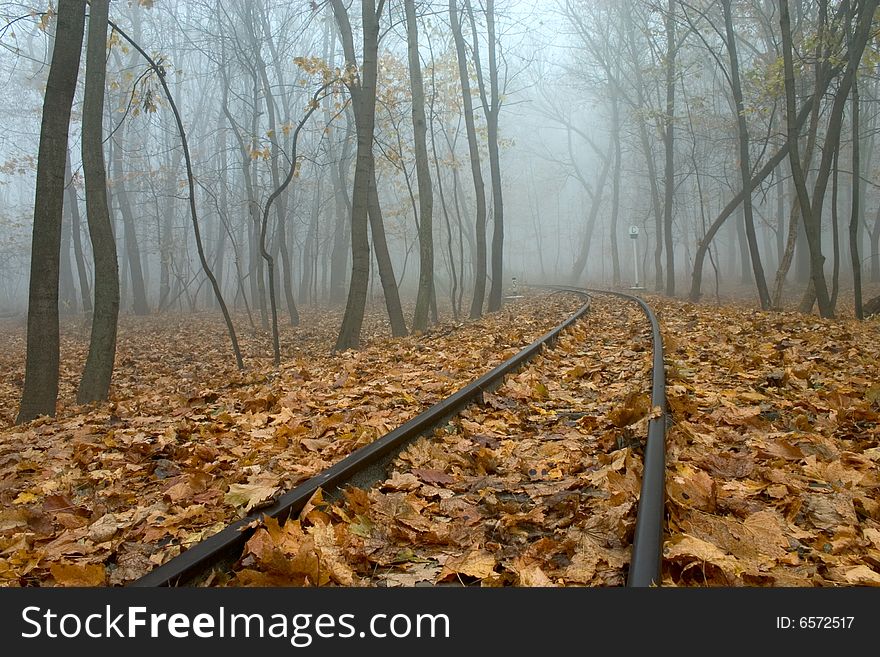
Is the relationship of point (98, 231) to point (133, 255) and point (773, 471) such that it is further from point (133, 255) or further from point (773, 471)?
point (133, 255)

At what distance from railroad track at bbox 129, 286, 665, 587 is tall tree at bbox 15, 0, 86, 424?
4.88 meters

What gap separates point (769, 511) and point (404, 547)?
5.06 feet

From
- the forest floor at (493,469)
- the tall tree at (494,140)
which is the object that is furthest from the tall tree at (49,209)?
the tall tree at (494,140)

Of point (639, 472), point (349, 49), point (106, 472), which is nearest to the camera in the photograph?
point (639, 472)

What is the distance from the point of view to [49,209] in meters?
6.72

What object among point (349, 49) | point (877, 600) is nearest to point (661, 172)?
point (349, 49)

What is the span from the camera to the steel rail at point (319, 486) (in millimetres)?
2223

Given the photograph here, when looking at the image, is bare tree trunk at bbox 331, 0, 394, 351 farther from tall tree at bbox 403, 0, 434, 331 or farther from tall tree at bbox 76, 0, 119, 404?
tall tree at bbox 76, 0, 119, 404

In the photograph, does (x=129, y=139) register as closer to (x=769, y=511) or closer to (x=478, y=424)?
(x=478, y=424)

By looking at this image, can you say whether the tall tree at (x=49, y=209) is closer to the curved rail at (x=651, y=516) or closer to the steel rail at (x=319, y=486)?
the steel rail at (x=319, y=486)

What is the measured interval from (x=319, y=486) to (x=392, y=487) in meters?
0.46

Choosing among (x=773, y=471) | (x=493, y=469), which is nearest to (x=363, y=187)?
(x=493, y=469)

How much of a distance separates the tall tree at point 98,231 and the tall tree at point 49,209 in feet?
2.88

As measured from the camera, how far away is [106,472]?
12.5 ft
